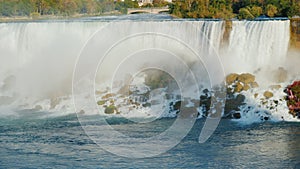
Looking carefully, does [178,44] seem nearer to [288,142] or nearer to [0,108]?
[0,108]

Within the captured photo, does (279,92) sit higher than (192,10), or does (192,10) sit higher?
(192,10)

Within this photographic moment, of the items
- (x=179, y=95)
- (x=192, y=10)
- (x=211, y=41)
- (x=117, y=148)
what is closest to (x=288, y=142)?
(x=117, y=148)

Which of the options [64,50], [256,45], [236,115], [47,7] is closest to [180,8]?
[64,50]

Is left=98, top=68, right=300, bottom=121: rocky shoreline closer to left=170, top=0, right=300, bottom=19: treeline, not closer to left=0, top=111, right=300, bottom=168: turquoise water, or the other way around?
left=0, top=111, right=300, bottom=168: turquoise water

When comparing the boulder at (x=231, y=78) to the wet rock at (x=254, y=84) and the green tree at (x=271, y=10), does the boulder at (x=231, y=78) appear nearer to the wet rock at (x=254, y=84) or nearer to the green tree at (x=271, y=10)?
the wet rock at (x=254, y=84)

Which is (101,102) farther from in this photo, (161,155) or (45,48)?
(45,48)

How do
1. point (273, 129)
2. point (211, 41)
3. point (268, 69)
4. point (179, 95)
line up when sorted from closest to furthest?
1. point (273, 129)
2. point (179, 95)
3. point (268, 69)
4. point (211, 41)

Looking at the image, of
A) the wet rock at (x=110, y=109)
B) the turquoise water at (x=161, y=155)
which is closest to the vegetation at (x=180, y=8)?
the wet rock at (x=110, y=109)

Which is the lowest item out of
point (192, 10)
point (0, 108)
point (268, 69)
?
point (0, 108)
